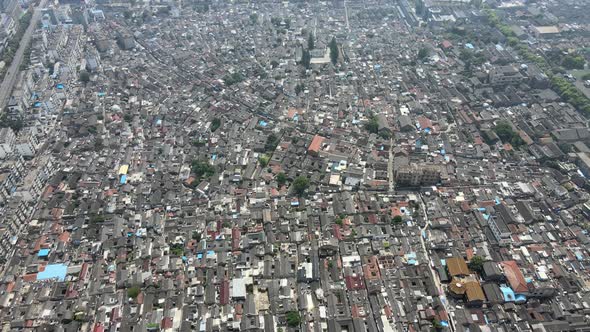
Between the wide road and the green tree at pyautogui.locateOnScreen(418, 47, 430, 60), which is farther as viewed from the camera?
the green tree at pyautogui.locateOnScreen(418, 47, 430, 60)

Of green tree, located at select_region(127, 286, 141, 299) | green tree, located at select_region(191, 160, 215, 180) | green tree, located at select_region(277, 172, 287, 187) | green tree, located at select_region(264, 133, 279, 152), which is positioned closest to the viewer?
green tree, located at select_region(127, 286, 141, 299)

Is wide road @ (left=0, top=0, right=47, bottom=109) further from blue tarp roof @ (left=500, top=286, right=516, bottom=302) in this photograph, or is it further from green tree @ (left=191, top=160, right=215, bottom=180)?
blue tarp roof @ (left=500, top=286, right=516, bottom=302)

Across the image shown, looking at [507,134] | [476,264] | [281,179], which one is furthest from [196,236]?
[507,134]

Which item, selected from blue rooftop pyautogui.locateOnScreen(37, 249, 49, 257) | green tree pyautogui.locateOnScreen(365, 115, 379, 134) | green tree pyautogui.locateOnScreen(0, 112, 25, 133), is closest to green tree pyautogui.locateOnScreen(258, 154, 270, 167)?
green tree pyautogui.locateOnScreen(365, 115, 379, 134)

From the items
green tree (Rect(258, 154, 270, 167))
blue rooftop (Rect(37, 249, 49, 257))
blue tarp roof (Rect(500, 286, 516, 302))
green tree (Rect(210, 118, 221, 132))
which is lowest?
blue tarp roof (Rect(500, 286, 516, 302))

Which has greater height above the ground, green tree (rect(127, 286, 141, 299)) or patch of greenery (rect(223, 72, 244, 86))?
patch of greenery (rect(223, 72, 244, 86))

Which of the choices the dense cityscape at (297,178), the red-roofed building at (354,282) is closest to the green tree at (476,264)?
the dense cityscape at (297,178)

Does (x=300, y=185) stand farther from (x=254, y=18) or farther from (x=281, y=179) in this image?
(x=254, y=18)
